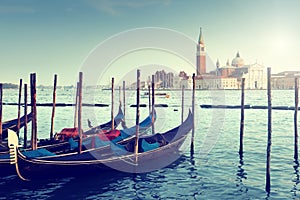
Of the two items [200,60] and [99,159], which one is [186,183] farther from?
[200,60]

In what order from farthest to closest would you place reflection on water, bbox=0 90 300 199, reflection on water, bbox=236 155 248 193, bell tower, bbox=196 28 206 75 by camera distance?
bell tower, bbox=196 28 206 75
reflection on water, bbox=236 155 248 193
reflection on water, bbox=0 90 300 199

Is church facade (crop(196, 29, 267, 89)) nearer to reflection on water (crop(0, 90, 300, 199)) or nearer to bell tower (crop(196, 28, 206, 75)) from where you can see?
bell tower (crop(196, 28, 206, 75))

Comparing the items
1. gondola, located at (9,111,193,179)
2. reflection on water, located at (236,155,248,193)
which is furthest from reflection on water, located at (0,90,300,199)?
gondola, located at (9,111,193,179)

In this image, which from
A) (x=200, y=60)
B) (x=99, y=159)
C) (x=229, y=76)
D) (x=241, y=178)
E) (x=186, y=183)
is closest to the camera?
(x=186, y=183)

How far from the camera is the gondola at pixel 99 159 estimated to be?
10830 millimetres

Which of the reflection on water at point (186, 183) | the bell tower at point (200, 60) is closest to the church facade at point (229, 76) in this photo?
the bell tower at point (200, 60)

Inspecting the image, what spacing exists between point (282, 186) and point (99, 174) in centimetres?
739

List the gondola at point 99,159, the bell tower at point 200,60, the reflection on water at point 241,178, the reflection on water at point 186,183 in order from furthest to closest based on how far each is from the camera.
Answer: the bell tower at point 200,60
the reflection on water at point 241,178
the gondola at point 99,159
the reflection on water at point 186,183

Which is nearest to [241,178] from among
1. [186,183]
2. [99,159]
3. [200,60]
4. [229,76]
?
[186,183]

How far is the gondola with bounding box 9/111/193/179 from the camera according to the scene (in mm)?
10830

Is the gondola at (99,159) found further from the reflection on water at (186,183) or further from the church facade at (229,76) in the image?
the church facade at (229,76)

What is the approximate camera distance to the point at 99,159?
1231 centimetres

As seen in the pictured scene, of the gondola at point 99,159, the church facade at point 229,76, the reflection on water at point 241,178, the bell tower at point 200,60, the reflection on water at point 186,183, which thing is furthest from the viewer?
the church facade at point 229,76

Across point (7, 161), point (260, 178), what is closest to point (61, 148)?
point (7, 161)
